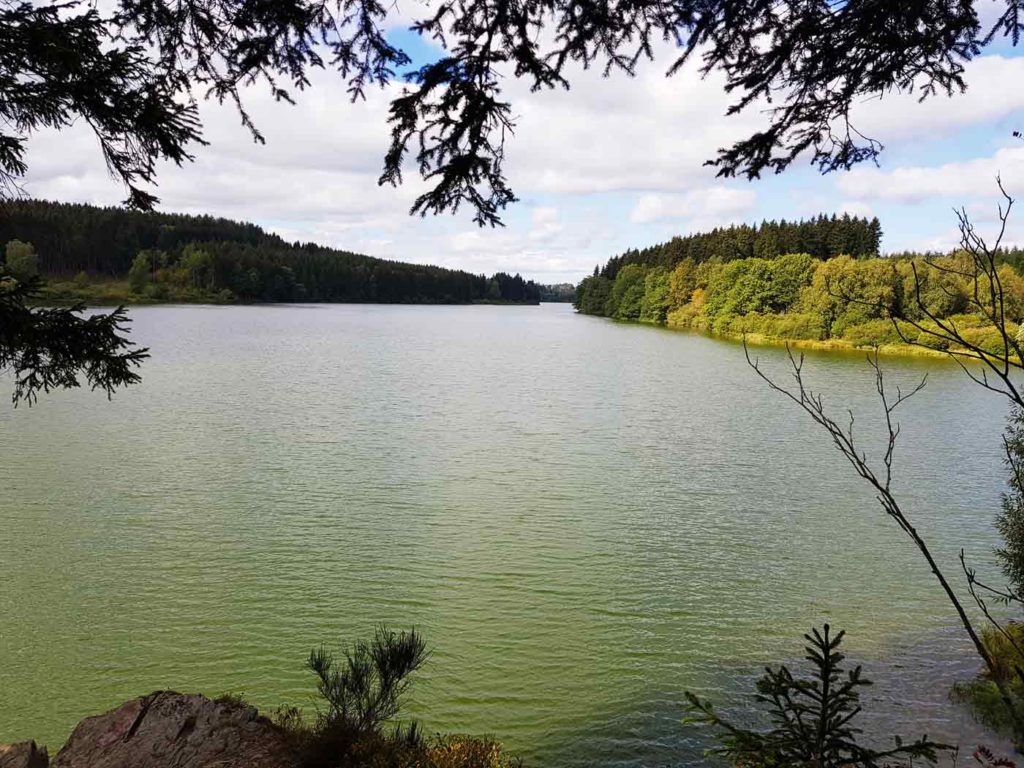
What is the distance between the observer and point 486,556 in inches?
526

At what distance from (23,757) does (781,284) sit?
261 ft

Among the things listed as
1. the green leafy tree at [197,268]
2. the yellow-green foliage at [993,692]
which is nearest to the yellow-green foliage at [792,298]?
the yellow-green foliage at [993,692]

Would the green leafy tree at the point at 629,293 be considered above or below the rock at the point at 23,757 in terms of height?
above

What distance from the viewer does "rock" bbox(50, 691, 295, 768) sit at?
19.5 ft

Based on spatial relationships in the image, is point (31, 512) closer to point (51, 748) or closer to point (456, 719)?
point (51, 748)

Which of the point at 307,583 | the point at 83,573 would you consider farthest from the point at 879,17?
the point at 83,573

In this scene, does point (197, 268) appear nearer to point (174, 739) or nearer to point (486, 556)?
point (486, 556)

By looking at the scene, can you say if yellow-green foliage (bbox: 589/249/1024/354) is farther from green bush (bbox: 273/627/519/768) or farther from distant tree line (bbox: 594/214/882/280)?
green bush (bbox: 273/627/519/768)

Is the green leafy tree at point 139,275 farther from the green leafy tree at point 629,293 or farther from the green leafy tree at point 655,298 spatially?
the green leafy tree at point 655,298

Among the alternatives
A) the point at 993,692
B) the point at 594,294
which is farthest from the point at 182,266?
the point at 993,692

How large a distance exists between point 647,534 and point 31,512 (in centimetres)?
1311

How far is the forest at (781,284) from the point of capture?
57406 mm

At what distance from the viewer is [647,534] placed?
15.0 meters

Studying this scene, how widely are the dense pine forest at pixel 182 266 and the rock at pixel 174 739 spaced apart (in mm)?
93188
